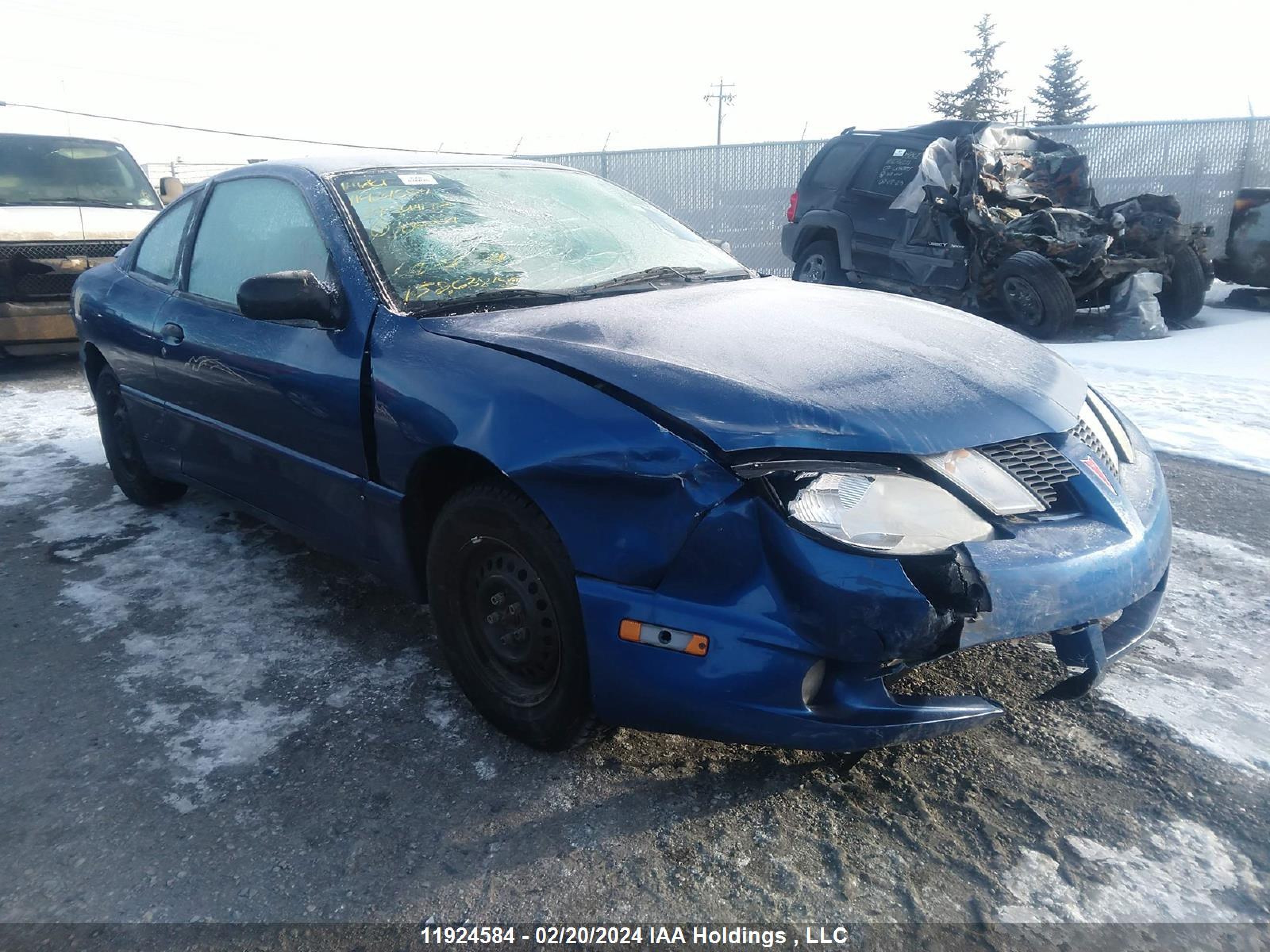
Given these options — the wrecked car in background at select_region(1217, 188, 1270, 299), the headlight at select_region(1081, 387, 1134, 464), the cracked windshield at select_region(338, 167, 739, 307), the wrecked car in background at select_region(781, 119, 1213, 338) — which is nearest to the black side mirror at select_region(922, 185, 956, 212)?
the wrecked car in background at select_region(781, 119, 1213, 338)

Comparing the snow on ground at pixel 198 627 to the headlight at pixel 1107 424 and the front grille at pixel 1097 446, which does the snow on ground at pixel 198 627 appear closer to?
the front grille at pixel 1097 446

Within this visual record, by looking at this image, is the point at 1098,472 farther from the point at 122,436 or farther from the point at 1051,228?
the point at 1051,228

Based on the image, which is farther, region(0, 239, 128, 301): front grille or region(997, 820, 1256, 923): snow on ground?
region(0, 239, 128, 301): front grille

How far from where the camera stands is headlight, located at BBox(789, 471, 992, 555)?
6.46 ft

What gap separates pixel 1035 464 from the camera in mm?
2207

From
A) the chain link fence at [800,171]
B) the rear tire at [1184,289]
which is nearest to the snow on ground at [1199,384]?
the rear tire at [1184,289]

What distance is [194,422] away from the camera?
3.57 m

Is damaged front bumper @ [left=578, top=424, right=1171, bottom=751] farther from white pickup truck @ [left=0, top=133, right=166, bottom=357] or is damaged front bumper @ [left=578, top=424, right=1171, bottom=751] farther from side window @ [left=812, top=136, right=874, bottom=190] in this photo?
side window @ [left=812, top=136, right=874, bottom=190]

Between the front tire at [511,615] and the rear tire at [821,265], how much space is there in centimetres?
811

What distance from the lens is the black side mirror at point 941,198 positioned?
28.0ft

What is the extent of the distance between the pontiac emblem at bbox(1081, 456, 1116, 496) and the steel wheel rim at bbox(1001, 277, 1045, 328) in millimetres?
6364

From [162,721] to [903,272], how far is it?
8161 millimetres

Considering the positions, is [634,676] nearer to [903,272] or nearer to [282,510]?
[282,510]

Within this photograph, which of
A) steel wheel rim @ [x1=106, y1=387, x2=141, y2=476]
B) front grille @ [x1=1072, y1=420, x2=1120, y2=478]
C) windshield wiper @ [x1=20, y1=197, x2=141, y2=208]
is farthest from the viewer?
windshield wiper @ [x1=20, y1=197, x2=141, y2=208]
